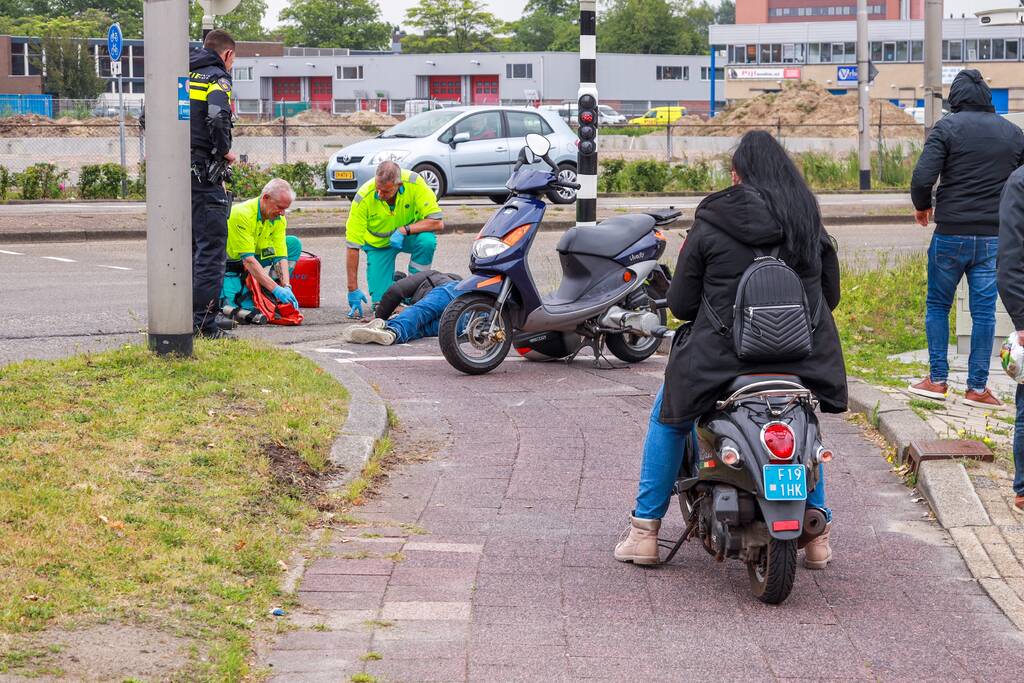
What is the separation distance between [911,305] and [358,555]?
7.47 m

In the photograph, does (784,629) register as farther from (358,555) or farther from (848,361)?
(848,361)

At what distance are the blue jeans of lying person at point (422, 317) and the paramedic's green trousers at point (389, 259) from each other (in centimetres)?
89

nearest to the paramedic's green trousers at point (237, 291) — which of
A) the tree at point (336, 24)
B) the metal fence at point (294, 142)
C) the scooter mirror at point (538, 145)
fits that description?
the scooter mirror at point (538, 145)

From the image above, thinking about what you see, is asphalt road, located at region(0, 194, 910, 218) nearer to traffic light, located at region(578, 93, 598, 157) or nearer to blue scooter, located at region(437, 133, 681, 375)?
traffic light, located at region(578, 93, 598, 157)

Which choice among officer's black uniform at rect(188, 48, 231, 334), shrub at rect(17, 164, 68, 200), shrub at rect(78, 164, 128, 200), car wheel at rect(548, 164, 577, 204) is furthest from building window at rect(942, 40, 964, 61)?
officer's black uniform at rect(188, 48, 231, 334)

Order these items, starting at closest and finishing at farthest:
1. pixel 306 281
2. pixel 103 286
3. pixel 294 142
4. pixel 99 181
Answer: pixel 306 281, pixel 103 286, pixel 99 181, pixel 294 142

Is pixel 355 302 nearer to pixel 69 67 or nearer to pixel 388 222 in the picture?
pixel 388 222

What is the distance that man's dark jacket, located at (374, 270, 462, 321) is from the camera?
10984mm

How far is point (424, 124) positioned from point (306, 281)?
1153 centimetres

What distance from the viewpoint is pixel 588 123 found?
12805mm

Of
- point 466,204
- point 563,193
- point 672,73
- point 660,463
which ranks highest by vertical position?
point 672,73

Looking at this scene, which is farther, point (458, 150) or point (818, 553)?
point (458, 150)

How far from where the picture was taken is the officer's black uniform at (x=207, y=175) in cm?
955

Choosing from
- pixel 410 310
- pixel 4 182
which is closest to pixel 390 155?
pixel 4 182
